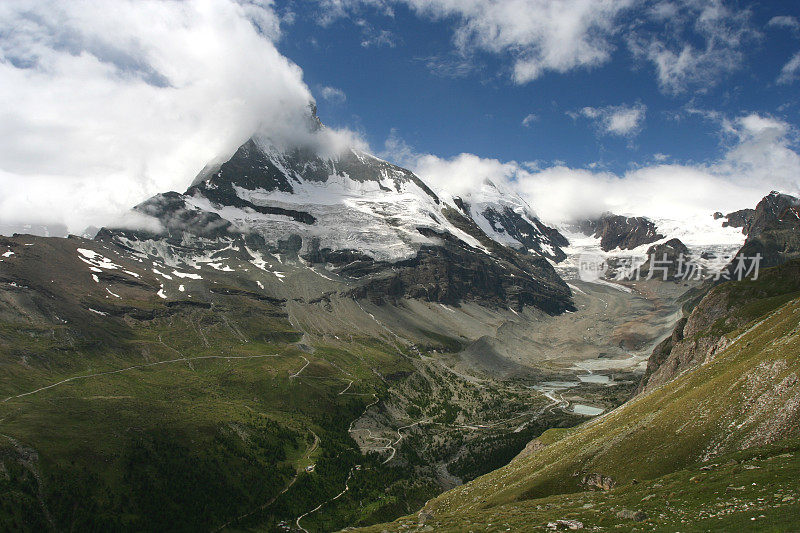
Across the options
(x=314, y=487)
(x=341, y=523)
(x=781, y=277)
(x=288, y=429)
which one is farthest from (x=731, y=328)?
(x=288, y=429)

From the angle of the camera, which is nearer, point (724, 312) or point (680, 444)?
point (680, 444)

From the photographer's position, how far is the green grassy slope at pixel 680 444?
4816 cm

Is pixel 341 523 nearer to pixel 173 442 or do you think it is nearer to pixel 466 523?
pixel 173 442

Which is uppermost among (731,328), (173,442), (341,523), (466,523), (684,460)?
(731,328)

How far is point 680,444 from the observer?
2323 inches

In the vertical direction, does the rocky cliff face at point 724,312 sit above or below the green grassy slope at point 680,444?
above

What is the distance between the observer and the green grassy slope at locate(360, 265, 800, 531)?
48156 mm

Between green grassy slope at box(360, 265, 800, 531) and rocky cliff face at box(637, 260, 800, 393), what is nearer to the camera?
green grassy slope at box(360, 265, 800, 531)

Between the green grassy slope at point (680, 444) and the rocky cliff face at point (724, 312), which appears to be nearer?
the green grassy slope at point (680, 444)

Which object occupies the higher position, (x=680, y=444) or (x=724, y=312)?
(x=724, y=312)

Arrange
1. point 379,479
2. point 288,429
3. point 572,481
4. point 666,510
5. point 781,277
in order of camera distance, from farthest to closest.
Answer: point 288,429
point 379,479
point 781,277
point 572,481
point 666,510

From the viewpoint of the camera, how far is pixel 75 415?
145 meters

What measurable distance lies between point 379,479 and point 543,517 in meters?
127

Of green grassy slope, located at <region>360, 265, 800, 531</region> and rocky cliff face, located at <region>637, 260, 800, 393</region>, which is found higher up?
rocky cliff face, located at <region>637, 260, 800, 393</region>
